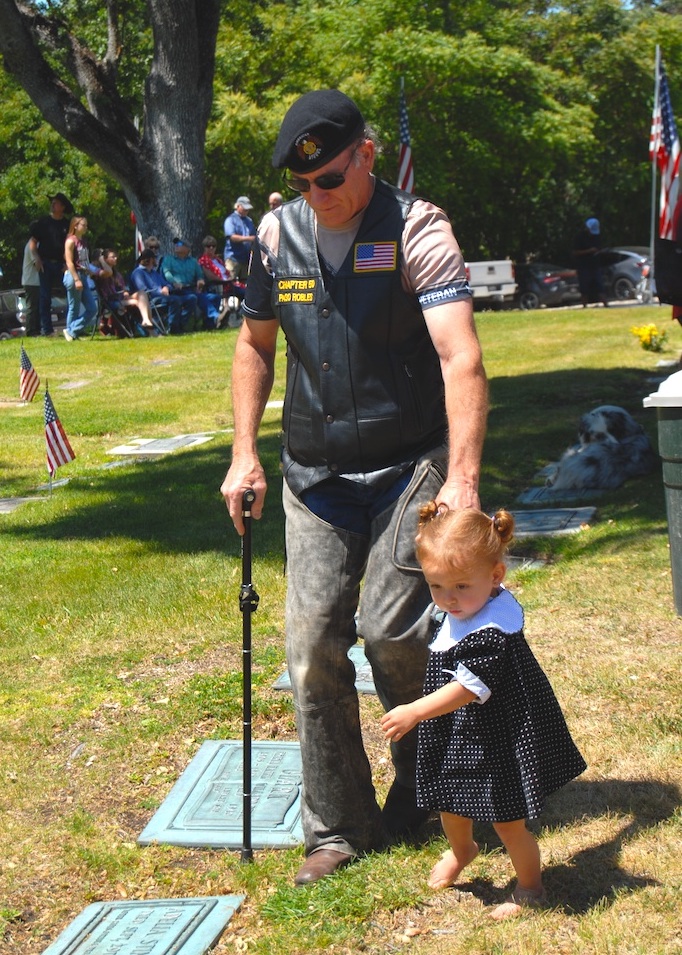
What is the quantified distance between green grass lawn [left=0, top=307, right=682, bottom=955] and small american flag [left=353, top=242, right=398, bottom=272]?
1795mm

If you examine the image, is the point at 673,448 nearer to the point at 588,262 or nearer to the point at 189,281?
the point at 189,281

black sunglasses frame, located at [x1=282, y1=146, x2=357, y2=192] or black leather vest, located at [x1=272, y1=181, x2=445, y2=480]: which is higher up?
black sunglasses frame, located at [x1=282, y1=146, x2=357, y2=192]

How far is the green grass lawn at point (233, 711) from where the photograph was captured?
3.70 metres

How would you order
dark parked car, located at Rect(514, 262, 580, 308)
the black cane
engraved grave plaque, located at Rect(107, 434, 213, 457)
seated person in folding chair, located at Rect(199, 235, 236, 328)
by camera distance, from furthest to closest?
1. dark parked car, located at Rect(514, 262, 580, 308)
2. seated person in folding chair, located at Rect(199, 235, 236, 328)
3. engraved grave plaque, located at Rect(107, 434, 213, 457)
4. the black cane

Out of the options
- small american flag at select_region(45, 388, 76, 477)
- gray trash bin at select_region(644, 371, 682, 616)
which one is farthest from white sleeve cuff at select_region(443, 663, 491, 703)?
small american flag at select_region(45, 388, 76, 477)

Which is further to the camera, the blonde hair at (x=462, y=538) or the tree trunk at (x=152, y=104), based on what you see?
the tree trunk at (x=152, y=104)

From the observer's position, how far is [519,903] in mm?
3586

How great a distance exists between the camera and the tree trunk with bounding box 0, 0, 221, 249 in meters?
21.5

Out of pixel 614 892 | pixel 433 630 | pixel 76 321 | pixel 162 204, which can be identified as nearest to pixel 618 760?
pixel 614 892

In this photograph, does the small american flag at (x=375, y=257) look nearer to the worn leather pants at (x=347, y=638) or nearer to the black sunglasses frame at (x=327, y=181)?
the black sunglasses frame at (x=327, y=181)

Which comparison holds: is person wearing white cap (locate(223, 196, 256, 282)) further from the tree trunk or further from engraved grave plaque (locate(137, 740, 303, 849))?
engraved grave plaque (locate(137, 740, 303, 849))

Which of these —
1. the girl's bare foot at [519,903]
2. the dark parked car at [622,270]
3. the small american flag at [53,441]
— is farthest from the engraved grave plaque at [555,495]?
the dark parked car at [622,270]

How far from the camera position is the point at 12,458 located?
11.8 m

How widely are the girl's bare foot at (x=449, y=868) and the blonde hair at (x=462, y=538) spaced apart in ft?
3.06
